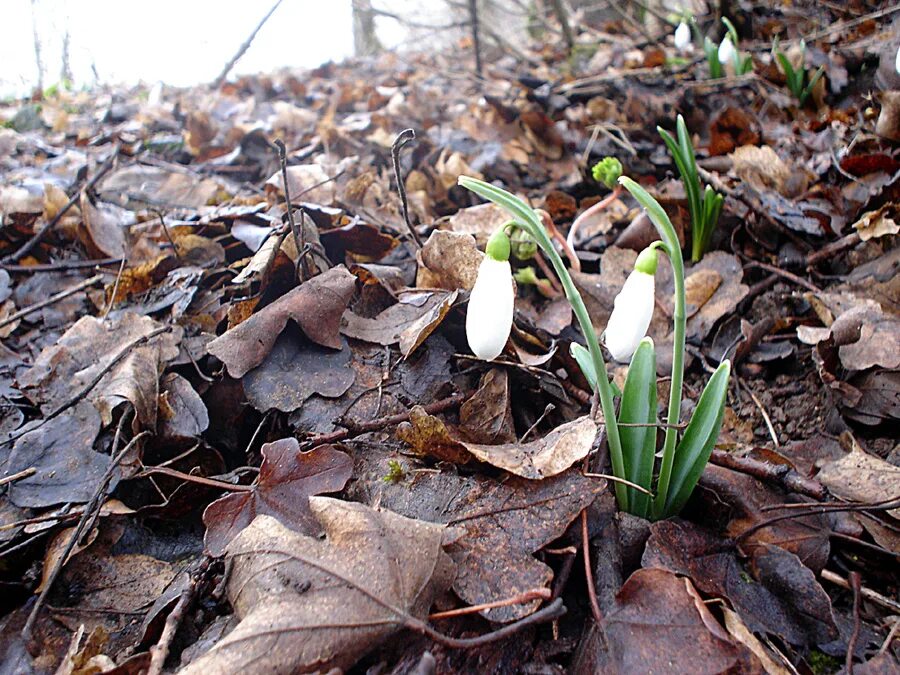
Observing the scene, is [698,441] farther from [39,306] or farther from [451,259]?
[39,306]

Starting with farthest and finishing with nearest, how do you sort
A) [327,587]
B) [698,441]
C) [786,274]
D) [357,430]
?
[786,274], [357,430], [698,441], [327,587]

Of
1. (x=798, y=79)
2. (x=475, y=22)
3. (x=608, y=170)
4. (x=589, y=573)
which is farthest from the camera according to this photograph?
(x=475, y=22)

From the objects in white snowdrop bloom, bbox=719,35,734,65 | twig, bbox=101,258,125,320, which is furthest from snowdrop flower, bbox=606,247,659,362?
white snowdrop bloom, bbox=719,35,734,65

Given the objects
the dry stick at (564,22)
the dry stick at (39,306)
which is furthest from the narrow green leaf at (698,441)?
the dry stick at (564,22)

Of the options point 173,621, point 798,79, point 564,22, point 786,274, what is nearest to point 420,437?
point 173,621

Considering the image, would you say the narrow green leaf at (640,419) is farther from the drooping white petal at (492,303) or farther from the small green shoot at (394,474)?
the small green shoot at (394,474)

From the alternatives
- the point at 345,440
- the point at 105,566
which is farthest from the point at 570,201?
the point at 105,566

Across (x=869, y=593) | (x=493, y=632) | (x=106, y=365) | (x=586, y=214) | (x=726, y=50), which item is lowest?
(x=869, y=593)

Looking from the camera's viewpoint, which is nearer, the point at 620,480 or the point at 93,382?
the point at 620,480
